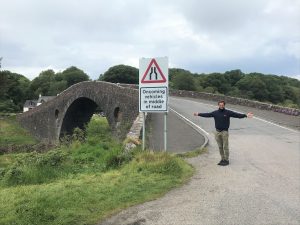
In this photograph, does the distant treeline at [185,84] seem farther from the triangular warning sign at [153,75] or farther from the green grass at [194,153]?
the triangular warning sign at [153,75]

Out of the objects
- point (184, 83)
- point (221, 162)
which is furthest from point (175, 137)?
point (184, 83)

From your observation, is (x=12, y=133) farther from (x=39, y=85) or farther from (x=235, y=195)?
(x=39, y=85)

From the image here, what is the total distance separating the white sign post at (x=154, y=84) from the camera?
11276 millimetres

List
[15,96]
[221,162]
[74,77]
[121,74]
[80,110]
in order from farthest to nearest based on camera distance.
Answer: [74,77], [15,96], [121,74], [80,110], [221,162]

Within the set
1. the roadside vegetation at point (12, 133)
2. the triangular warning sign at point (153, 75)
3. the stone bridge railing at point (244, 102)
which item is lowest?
the roadside vegetation at point (12, 133)

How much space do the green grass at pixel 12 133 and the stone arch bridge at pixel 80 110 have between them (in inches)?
32.6

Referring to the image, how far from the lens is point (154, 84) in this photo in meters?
11.5

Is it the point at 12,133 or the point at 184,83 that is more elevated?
the point at 184,83

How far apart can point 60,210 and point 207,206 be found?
7.44 ft

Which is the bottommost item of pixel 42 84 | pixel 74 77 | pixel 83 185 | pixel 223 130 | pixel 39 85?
pixel 39 85

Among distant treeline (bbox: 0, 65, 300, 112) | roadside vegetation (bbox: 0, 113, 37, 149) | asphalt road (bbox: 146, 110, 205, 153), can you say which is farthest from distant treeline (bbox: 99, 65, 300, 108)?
asphalt road (bbox: 146, 110, 205, 153)

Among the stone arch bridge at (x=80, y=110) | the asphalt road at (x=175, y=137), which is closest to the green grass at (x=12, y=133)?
the stone arch bridge at (x=80, y=110)

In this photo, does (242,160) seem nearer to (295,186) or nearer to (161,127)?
(295,186)

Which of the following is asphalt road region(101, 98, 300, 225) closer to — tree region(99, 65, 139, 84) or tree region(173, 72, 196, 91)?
tree region(173, 72, 196, 91)
